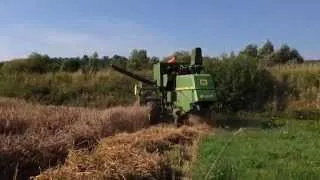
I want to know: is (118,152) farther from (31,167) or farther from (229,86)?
(229,86)

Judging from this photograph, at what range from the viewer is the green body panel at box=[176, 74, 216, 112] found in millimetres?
21469

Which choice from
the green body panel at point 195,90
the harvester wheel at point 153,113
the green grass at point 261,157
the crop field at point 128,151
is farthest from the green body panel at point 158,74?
the green grass at point 261,157

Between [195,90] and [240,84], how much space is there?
1555 cm

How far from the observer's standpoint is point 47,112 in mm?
16094

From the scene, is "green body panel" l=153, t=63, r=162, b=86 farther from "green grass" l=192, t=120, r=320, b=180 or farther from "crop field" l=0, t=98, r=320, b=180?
"green grass" l=192, t=120, r=320, b=180

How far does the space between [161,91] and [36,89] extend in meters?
17.1

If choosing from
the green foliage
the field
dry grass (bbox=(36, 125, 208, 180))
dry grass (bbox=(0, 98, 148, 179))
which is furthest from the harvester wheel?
the green foliage

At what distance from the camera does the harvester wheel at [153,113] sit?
70.8 feet

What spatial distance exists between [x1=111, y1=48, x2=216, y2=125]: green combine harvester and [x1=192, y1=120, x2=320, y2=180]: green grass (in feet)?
11.3

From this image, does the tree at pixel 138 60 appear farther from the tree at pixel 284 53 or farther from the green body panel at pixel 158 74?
the green body panel at pixel 158 74

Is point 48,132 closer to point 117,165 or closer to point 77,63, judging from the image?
point 117,165

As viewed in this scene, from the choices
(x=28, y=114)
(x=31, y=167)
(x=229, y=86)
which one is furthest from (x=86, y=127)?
(x=229, y=86)

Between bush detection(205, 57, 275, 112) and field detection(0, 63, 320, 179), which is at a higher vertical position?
bush detection(205, 57, 275, 112)

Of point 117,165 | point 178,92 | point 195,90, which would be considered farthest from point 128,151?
point 178,92
